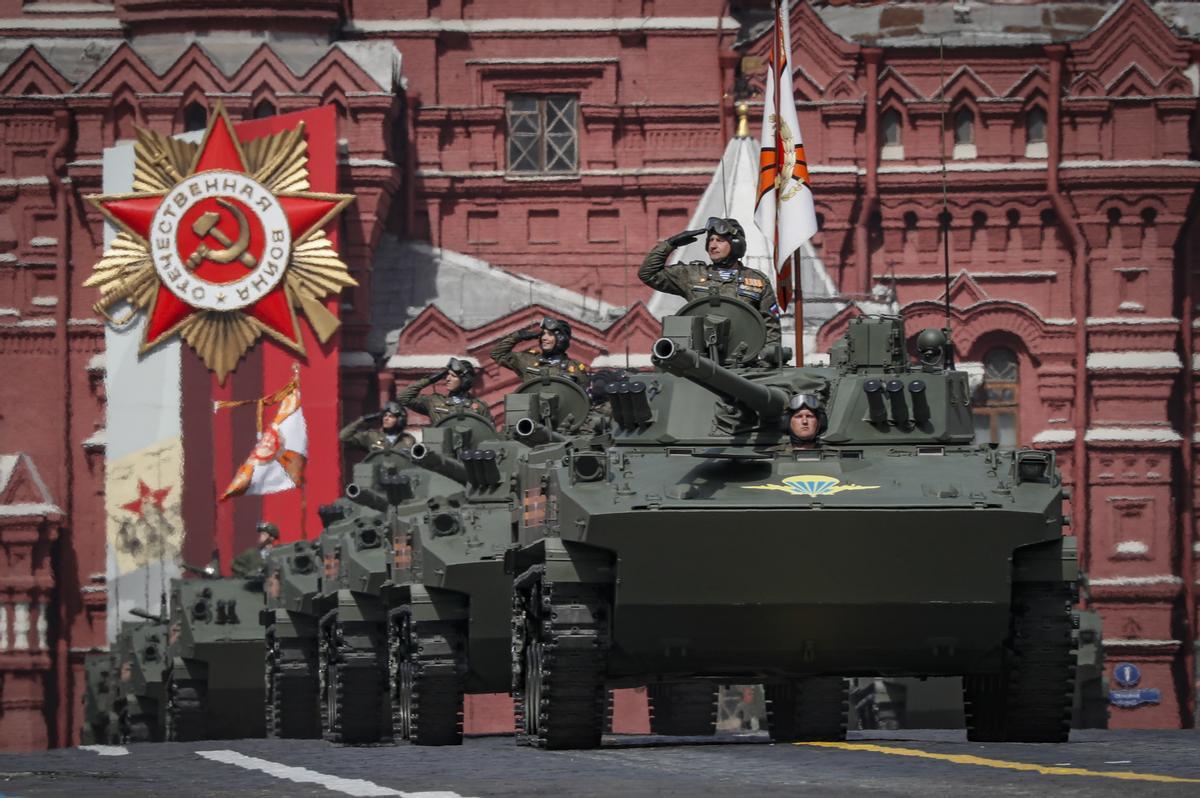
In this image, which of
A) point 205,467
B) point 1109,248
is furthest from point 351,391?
point 1109,248

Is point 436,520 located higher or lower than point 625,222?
lower

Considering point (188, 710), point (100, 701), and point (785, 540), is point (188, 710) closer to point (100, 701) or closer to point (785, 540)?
point (100, 701)

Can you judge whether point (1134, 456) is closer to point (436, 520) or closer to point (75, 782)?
point (436, 520)

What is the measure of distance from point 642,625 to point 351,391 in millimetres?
30394

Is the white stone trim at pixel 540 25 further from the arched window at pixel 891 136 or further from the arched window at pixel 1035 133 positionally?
the arched window at pixel 1035 133

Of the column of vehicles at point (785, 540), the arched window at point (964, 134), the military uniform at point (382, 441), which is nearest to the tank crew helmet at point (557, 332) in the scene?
the column of vehicles at point (785, 540)

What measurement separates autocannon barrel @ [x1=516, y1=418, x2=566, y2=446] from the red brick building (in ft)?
79.0

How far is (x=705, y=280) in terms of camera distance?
19406mm

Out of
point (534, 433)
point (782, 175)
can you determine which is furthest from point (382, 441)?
point (534, 433)

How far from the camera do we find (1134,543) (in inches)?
1811

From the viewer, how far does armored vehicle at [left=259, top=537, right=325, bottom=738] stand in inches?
1139

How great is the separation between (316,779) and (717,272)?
244 inches

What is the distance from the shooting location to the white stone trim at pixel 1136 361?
46469 mm

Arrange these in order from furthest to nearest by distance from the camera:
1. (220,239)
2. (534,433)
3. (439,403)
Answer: (220,239) < (439,403) < (534,433)
